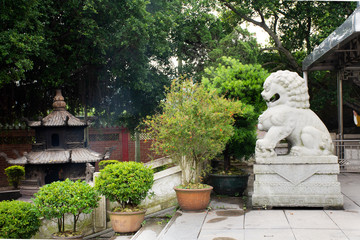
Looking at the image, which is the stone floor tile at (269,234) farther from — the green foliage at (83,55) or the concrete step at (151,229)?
the green foliage at (83,55)

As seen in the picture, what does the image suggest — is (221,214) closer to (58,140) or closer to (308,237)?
(308,237)

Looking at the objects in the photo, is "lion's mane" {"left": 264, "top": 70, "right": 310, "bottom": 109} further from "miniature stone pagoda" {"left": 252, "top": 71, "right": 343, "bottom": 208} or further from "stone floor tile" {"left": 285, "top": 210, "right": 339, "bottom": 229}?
"stone floor tile" {"left": 285, "top": 210, "right": 339, "bottom": 229}

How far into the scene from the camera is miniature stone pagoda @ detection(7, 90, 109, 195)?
372 inches

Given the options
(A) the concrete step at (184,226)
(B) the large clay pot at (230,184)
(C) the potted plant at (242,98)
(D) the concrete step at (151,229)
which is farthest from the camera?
(C) the potted plant at (242,98)

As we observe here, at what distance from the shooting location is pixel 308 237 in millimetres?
4895

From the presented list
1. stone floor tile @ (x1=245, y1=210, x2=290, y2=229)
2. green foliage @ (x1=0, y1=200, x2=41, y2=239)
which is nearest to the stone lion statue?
stone floor tile @ (x1=245, y1=210, x2=290, y2=229)

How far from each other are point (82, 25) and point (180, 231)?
952 centimetres

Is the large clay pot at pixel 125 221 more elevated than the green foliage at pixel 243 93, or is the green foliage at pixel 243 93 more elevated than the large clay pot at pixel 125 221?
the green foliage at pixel 243 93

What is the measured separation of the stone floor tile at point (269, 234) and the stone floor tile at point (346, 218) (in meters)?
0.89

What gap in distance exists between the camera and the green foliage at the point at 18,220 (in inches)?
247

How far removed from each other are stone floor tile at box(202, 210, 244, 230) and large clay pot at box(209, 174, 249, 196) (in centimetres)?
128

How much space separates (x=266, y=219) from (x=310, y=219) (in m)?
0.67

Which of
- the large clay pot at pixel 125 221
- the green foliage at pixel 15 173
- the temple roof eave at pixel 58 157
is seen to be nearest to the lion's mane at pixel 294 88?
the large clay pot at pixel 125 221

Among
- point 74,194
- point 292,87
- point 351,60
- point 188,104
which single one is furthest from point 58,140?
point 351,60
